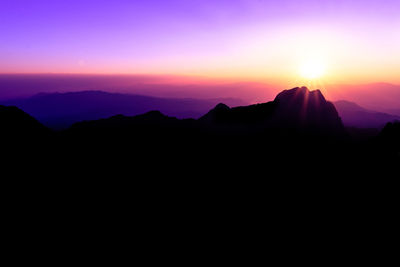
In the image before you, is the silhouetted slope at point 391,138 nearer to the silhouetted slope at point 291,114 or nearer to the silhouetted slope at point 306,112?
the silhouetted slope at point 291,114

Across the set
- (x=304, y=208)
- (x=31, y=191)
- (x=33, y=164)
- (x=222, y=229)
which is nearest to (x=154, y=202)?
(x=222, y=229)

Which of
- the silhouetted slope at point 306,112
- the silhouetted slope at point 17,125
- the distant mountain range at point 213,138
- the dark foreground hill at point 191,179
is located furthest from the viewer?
the silhouetted slope at point 306,112

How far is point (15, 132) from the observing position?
1310 inches

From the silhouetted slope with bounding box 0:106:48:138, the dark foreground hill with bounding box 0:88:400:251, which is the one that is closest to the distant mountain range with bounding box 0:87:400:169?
the silhouetted slope with bounding box 0:106:48:138

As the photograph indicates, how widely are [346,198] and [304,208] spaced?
6.18 metres

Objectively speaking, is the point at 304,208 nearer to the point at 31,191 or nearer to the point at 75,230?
the point at 75,230

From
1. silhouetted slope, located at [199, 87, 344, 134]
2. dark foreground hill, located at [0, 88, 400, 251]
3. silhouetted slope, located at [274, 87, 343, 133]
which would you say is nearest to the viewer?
dark foreground hill, located at [0, 88, 400, 251]

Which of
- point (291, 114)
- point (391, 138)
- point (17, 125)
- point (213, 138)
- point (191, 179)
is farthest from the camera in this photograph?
point (391, 138)

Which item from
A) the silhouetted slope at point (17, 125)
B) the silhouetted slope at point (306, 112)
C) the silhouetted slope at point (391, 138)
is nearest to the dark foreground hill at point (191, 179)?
the silhouetted slope at point (17, 125)

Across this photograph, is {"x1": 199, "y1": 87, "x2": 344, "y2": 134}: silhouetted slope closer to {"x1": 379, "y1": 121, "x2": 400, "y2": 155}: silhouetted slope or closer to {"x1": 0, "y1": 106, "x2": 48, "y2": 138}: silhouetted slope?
{"x1": 379, "y1": 121, "x2": 400, "y2": 155}: silhouetted slope

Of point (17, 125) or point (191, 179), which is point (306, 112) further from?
point (17, 125)

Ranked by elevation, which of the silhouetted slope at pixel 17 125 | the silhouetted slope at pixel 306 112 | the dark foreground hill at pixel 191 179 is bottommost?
the dark foreground hill at pixel 191 179

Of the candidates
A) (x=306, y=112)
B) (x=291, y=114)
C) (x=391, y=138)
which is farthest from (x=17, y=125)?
(x=391, y=138)

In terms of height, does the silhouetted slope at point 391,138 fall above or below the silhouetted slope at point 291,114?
below
